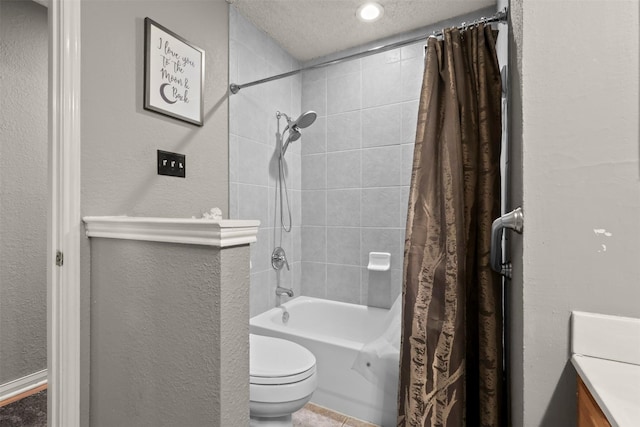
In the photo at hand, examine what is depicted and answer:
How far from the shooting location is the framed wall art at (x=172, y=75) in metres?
1.36

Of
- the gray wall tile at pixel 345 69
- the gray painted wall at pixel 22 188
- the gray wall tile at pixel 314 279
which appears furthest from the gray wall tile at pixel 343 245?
the gray painted wall at pixel 22 188

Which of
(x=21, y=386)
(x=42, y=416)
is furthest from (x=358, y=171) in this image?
(x=21, y=386)

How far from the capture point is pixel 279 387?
1.25 m

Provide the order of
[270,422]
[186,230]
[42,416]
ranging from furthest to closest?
[42,416] → [270,422] → [186,230]

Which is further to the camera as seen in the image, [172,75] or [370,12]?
[370,12]

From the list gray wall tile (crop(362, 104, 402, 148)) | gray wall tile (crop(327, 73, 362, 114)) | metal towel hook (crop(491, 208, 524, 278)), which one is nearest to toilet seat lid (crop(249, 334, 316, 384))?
metal towel hook (crop(491, 208, 524, 278))

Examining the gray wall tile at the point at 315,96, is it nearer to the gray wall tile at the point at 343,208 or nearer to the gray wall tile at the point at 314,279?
the gray wall tile at the point at 343,208

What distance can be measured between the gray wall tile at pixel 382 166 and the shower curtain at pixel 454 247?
0.98m

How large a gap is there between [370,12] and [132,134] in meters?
1.56

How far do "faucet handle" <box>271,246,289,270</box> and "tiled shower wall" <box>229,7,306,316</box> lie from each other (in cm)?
4

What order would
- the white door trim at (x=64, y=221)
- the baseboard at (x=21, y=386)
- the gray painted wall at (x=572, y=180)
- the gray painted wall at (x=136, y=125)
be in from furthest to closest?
the baseboard at (x=21, y=386)
the gray painted wall at (x=136, y=125)
the white door trim at (x=64, y=221)
the gray painted wall at (x=572, y=180)

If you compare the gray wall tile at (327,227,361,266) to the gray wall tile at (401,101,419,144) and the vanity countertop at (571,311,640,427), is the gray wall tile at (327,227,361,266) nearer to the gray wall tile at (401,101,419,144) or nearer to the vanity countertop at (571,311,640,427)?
the gray wall tile at (401,101,419,144)

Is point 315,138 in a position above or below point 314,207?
above

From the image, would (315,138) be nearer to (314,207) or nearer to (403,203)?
(314,207)
